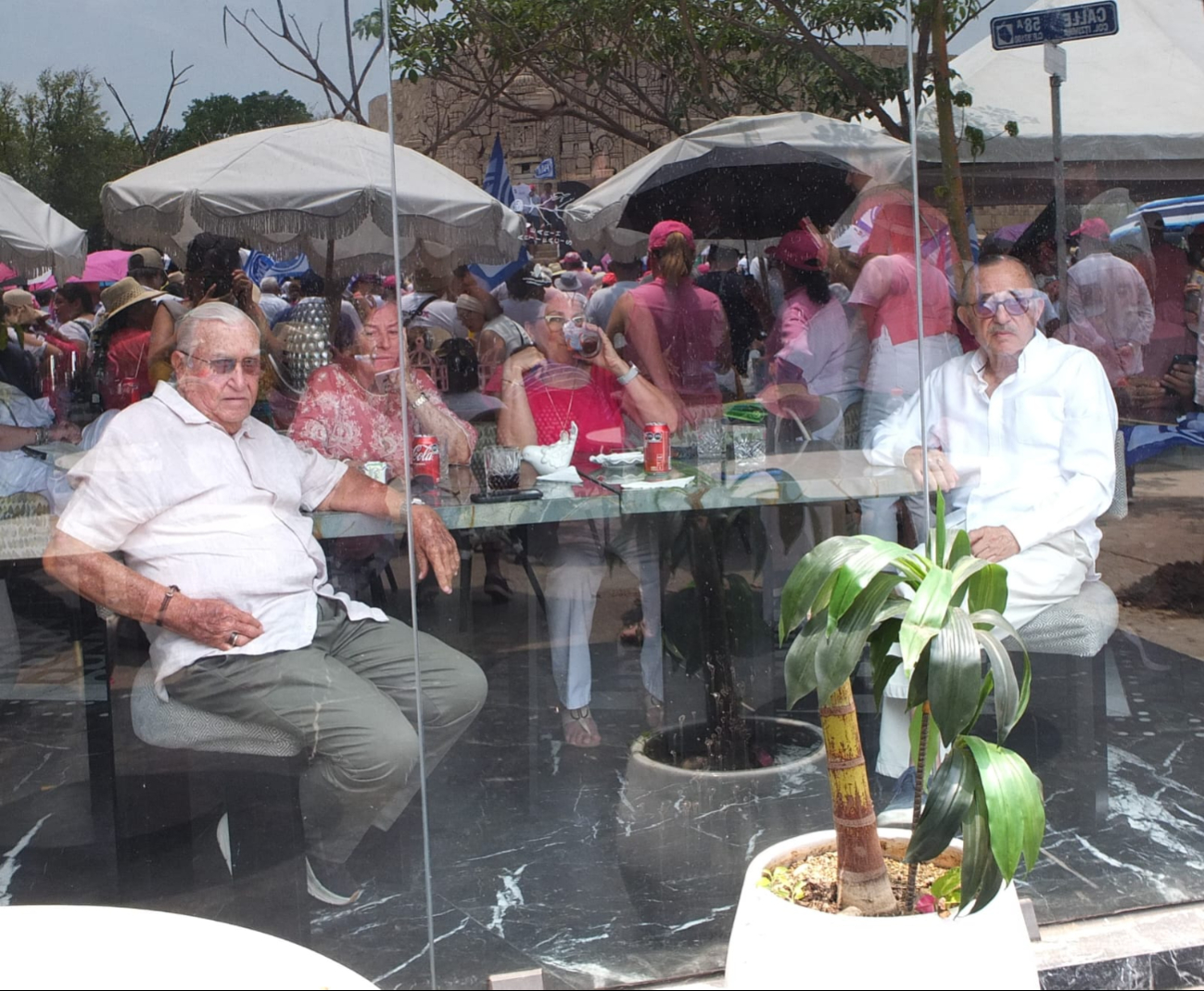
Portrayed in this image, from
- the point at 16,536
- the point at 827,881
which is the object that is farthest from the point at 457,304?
the point at 827,881

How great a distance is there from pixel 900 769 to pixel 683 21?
70.0 inches

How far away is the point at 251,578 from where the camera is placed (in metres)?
2.64

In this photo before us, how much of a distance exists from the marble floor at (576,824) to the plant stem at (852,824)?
89cm

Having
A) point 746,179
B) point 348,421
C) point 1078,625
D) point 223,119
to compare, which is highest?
point 223,119

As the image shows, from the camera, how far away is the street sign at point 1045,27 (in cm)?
315

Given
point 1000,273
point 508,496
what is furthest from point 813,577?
point 1000,273

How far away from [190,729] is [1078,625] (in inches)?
82.1

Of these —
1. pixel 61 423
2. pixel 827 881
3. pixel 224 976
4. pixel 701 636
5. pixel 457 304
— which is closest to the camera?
pixel 224 976

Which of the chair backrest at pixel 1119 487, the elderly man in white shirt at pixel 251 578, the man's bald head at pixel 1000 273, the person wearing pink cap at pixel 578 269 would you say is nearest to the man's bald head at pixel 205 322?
the elderly man in white shirt at pixel 251 578

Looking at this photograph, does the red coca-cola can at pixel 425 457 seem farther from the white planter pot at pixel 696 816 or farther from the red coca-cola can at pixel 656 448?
the white planter pot at pixel 696 816

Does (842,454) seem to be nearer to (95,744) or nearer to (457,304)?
(457,304)

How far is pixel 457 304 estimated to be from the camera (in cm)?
268

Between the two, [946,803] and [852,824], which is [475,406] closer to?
[852,824]

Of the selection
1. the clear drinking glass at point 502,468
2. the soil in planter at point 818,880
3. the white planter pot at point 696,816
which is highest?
the clear drinking glass at point 502,468
